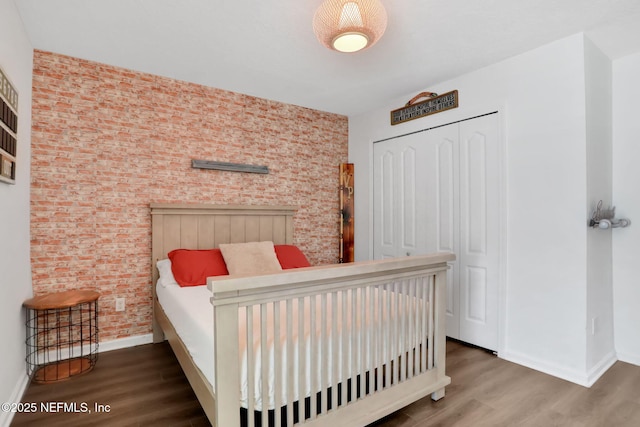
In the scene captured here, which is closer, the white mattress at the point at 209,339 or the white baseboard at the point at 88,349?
the white mattress at the point at 209,339

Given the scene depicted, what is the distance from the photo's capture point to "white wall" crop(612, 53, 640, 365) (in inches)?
106

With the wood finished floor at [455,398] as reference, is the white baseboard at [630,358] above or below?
above

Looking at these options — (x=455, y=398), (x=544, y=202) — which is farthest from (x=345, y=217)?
(x=455, y=398)

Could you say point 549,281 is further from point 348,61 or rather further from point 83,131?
point 83,131

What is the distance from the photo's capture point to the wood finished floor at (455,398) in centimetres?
195

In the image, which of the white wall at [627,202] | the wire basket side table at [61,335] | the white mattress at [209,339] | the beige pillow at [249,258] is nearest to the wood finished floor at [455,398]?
the wire basket side table at [61,335]

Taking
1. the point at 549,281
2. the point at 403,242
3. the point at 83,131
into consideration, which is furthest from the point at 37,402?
the point at 549,281

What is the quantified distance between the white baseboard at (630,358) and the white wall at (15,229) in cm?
441

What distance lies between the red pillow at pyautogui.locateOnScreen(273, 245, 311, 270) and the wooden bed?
1.24 metres

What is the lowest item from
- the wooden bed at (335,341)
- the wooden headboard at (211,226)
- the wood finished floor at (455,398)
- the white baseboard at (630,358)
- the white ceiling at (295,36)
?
the wood finished floor at (455,398)

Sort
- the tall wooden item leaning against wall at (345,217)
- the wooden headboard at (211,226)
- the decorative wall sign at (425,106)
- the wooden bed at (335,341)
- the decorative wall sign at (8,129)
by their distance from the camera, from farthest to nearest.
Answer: the tall wooden item leaning against wall at (345,217)
the decorative wall sign at (425,106)
the wooden headboard at (211,226)
the decorative wall sign at (8,129)
the wooden bed at (335,341)

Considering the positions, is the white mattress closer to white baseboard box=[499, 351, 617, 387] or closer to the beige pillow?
the beige pillow

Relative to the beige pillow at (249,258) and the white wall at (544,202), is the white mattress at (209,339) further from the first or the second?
Answer: the white wall at (544,202)

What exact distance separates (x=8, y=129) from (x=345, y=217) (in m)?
3.35
